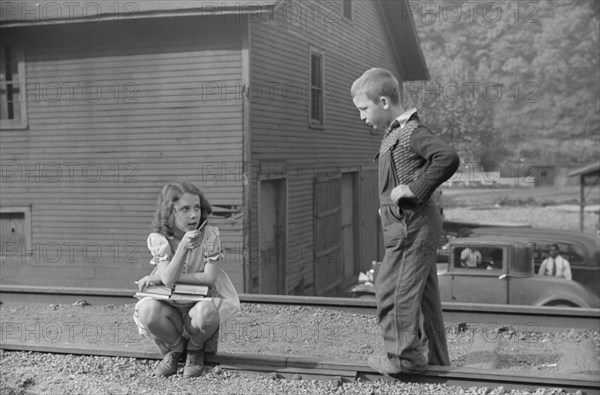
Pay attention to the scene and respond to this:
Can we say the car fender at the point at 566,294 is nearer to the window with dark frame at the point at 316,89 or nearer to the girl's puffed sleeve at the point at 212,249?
the window with dark frame at the point at 316,89

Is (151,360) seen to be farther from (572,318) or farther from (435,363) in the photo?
(572,318)

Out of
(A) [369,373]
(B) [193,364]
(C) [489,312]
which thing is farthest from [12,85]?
(A) [369,373]

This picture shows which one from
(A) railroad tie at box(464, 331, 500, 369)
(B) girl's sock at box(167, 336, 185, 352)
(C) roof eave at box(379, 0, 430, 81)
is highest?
(C) roof eave at box(379, 0, 430, 81)

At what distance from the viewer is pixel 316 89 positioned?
12.1m

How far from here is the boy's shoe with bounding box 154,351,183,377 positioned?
4.40 metres

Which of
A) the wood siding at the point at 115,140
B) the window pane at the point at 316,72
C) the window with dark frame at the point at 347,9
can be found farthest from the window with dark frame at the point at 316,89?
the wood siding at the point at 115,140

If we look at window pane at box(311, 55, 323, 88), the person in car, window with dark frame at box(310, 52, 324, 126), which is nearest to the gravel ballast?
the person in car

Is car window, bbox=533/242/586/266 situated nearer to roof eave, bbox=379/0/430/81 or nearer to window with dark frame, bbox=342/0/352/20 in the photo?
window with dark frame, bbox=342/0/352/20

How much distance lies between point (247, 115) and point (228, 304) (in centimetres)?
546

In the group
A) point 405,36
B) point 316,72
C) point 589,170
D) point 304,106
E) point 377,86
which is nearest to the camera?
point 377,86

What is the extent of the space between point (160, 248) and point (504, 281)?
552 centimetres

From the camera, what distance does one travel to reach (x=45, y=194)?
10820 mm

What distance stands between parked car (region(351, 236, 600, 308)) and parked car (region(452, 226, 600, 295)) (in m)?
1.21

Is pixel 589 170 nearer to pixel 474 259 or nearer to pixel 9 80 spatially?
pixel 474 259
